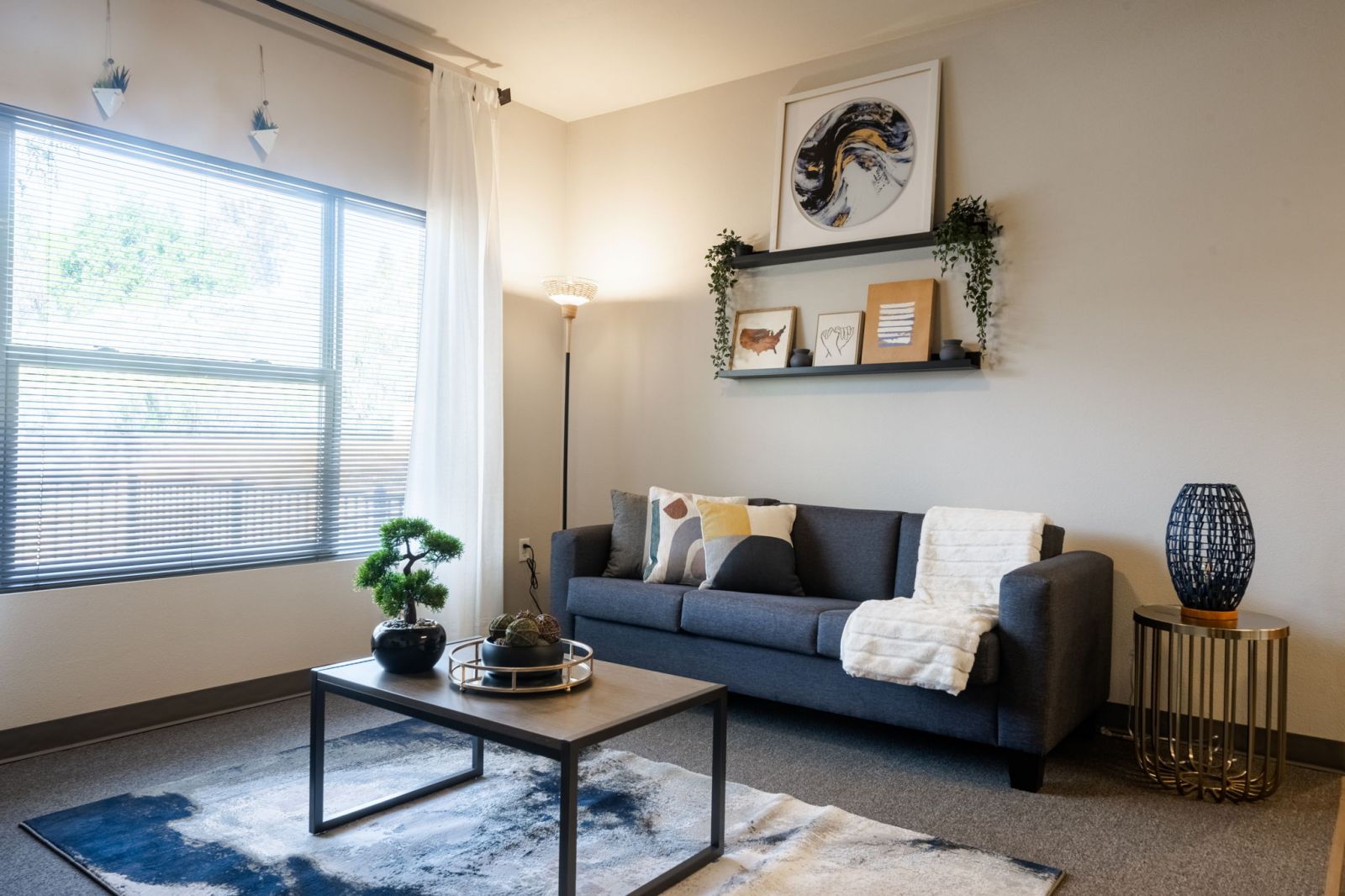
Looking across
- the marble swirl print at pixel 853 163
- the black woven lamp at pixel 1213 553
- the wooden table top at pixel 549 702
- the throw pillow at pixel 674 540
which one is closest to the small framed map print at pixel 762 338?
the marble swirl print at pixel 853 163

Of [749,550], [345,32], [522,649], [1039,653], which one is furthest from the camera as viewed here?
[345,32]

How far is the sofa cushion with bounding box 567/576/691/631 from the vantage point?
3551 millimetres

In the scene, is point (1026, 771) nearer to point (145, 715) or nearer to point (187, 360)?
point (145, 715)

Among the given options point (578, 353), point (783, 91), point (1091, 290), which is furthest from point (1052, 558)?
point (578, 353)

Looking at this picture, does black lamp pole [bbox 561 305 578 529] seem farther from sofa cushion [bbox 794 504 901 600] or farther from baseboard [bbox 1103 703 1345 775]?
baseboard [bbox 1103 703 1345 775]

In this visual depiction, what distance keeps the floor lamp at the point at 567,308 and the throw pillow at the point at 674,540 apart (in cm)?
103

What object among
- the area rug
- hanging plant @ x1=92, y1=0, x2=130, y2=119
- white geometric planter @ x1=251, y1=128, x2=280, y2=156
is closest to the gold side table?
the area rug

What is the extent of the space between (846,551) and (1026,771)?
→ 3.86 feet

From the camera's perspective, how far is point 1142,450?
336 centimetres

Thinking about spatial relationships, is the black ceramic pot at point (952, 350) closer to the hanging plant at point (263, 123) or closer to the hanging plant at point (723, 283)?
the hanging plant at point (723, 283)

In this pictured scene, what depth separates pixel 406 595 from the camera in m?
2.39

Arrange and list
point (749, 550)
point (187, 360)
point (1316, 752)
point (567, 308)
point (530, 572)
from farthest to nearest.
Answer: point (530, 572), point (567, 308), point (749, 550), point (187, 360), point (1316, 752)

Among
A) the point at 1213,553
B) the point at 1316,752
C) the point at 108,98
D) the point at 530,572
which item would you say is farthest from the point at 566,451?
the point at 1316,752

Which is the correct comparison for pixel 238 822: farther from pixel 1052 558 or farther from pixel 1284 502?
pixel 1284 502
